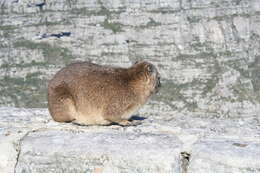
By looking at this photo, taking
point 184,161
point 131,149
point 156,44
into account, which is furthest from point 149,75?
point 156,44

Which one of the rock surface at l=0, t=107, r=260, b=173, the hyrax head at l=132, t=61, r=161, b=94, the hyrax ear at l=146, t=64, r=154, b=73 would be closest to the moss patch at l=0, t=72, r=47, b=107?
the hyrax head at l=132, t=61, r=161, b=94

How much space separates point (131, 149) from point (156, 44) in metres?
171

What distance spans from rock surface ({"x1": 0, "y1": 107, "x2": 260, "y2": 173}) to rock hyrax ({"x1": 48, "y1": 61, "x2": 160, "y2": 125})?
0.46 metres

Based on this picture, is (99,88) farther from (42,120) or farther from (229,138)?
(229,138)

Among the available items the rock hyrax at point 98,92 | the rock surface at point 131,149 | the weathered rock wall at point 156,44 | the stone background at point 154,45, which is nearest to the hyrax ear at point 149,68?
the rock hyrax at point 98,92

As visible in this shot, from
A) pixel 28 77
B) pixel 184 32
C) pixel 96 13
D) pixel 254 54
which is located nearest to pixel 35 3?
pixel 96 13

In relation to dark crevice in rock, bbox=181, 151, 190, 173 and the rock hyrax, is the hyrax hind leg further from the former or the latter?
dark crevice in rock, bbox=181, 151, 190, 173

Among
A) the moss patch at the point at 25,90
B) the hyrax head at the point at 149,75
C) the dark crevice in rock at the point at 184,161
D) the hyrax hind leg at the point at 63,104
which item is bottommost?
the dark crevice in rock at the point at 184,161

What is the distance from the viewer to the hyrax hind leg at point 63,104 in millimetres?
6336

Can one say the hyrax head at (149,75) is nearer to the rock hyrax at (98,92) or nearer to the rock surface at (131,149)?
the rock hyrax at (98,92)

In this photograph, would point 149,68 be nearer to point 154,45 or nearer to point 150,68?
point 150,68

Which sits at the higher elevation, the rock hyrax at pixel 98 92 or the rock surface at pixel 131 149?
the rock hyrax at pixel 98 92

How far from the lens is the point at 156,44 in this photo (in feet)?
575

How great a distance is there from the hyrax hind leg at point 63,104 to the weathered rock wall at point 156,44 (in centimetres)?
13588
